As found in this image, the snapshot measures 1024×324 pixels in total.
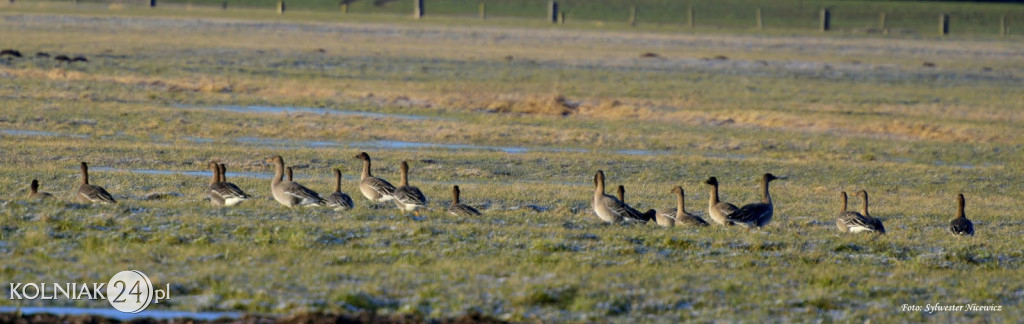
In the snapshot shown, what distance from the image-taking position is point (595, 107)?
133ft

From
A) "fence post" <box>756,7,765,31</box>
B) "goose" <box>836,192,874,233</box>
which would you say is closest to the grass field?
"goose" <box>836,192,874,233</box>

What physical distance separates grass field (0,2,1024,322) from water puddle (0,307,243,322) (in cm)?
Result: 20

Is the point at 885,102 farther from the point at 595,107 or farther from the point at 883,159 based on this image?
the point at 883,159

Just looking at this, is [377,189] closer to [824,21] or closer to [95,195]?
[95,195]

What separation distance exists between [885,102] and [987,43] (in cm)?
4754

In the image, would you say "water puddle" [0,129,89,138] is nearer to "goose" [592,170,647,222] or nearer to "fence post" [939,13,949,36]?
"goose" [592,170,647,222]

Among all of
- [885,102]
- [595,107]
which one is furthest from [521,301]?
[885,102]

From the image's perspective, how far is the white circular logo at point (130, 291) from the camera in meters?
11.2

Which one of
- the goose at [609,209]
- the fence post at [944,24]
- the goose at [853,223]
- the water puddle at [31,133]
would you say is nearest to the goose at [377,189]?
the goose at [609,209]

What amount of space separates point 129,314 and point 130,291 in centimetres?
50

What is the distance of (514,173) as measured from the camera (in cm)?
2538

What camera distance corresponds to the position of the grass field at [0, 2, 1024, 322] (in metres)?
12.2

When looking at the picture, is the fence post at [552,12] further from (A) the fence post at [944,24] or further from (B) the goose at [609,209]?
(B) the goose at [609,209]

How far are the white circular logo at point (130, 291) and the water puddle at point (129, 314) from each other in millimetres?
100
